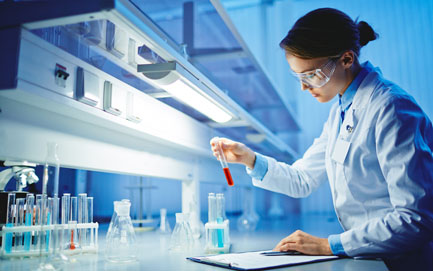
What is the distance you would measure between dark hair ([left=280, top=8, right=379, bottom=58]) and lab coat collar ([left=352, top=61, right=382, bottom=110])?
12 centimetres

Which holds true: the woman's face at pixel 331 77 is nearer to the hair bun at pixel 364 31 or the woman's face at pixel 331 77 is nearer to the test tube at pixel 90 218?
the hair bun at pixel 364 31

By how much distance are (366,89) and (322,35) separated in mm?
244

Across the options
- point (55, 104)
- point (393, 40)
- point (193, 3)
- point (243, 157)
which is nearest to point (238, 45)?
point (193, 3)

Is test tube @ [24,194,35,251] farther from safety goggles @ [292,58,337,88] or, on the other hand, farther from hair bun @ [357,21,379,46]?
hair bun @ [357,21,379,46]

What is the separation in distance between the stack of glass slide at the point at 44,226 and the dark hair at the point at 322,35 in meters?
0.93

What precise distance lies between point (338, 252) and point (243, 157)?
59 cm

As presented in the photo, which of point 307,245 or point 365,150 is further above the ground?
point 365,150

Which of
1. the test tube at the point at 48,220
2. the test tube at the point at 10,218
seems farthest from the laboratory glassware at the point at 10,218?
the test tube at the point at 48,220

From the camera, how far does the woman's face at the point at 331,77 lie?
50.8 inches

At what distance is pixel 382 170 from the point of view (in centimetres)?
109

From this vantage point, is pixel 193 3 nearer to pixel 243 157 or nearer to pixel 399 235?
pixel 243 157

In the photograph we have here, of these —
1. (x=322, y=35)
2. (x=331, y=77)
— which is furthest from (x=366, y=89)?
(x=322, y=35)

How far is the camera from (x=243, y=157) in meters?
1.55

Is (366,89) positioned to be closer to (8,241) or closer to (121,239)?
(121,239)
